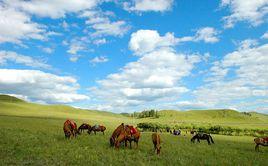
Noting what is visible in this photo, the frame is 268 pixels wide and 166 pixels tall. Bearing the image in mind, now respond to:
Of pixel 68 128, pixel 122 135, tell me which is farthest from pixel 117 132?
pixel 68 128

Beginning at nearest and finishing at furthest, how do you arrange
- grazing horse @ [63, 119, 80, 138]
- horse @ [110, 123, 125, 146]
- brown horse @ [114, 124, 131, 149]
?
brown horse @ [114, 124, 131, 149] → horse @ [110, 123, 125, 146] → grazing horse @ [63, 119, 80, 138]

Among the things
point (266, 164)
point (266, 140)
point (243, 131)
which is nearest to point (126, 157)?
point (266, 164)

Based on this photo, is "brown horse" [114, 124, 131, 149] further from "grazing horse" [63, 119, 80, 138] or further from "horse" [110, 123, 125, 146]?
"grazing horse" [63, 119, 80, 138]

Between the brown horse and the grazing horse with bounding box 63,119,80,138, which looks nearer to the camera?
the brown horse

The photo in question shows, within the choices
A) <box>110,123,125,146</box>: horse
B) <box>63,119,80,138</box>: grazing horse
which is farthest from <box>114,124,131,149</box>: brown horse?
<box>63,119,80,138</box>: grazing horse

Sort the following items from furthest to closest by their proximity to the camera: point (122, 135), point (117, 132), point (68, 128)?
point (68, 128)
point (117, 132)
point (122, 135)

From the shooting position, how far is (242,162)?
73.1 ft

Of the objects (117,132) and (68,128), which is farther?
(68,128)

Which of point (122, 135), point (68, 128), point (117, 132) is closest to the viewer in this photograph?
point (122, 135)

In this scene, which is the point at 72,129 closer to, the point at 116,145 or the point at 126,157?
the point at 116,145

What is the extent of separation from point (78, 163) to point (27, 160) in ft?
10.3

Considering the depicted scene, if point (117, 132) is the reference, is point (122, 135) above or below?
below

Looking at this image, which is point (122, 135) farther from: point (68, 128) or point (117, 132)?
point (68, 128)

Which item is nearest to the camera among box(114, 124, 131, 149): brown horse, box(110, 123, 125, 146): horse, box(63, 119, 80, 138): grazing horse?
box(114, 124, 131, 149): brown horse
